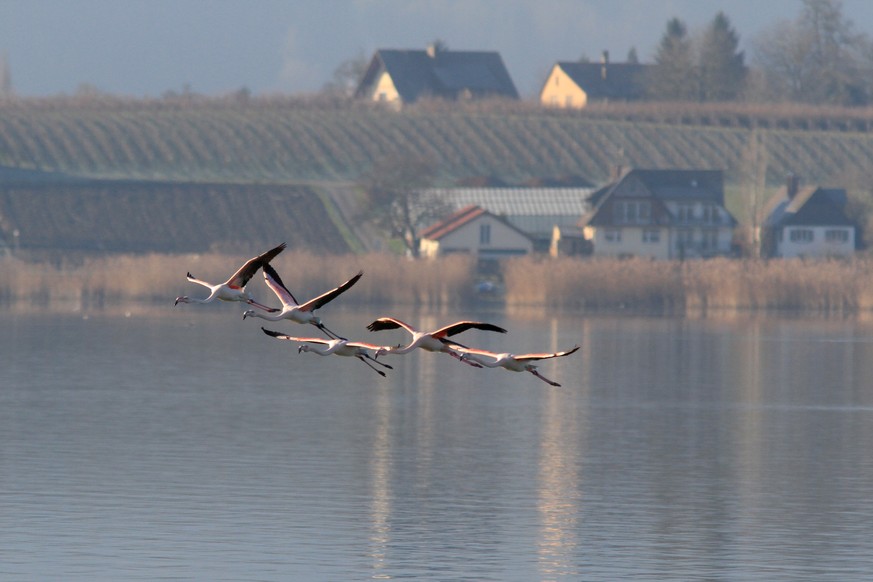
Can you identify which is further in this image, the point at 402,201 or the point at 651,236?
the point at 651,236

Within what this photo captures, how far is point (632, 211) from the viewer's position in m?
142

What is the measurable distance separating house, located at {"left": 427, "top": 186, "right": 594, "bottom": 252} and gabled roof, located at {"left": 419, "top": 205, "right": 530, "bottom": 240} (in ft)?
5.62

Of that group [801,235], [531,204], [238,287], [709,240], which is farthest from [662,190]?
[238,287]

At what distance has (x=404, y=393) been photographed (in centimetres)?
6756

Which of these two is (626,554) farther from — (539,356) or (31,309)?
(31,309)

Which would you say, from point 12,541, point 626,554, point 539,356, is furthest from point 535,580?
point 539,356

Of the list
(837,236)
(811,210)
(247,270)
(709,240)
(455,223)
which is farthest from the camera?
(811,210)

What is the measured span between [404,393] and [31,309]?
4362cm

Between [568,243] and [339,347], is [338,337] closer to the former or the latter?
[339,347]

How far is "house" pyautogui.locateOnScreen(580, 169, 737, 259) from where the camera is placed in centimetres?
14050

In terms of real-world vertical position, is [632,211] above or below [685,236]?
above

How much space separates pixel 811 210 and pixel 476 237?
30.2m

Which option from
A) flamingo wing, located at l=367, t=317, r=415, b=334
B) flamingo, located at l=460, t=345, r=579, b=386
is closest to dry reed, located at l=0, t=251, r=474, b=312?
flamingo wing, located at l=367, t=317, r=415, b=334

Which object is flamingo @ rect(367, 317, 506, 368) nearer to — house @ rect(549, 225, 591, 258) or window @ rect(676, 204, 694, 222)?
house @ rect(549, 225, 591, 258)
